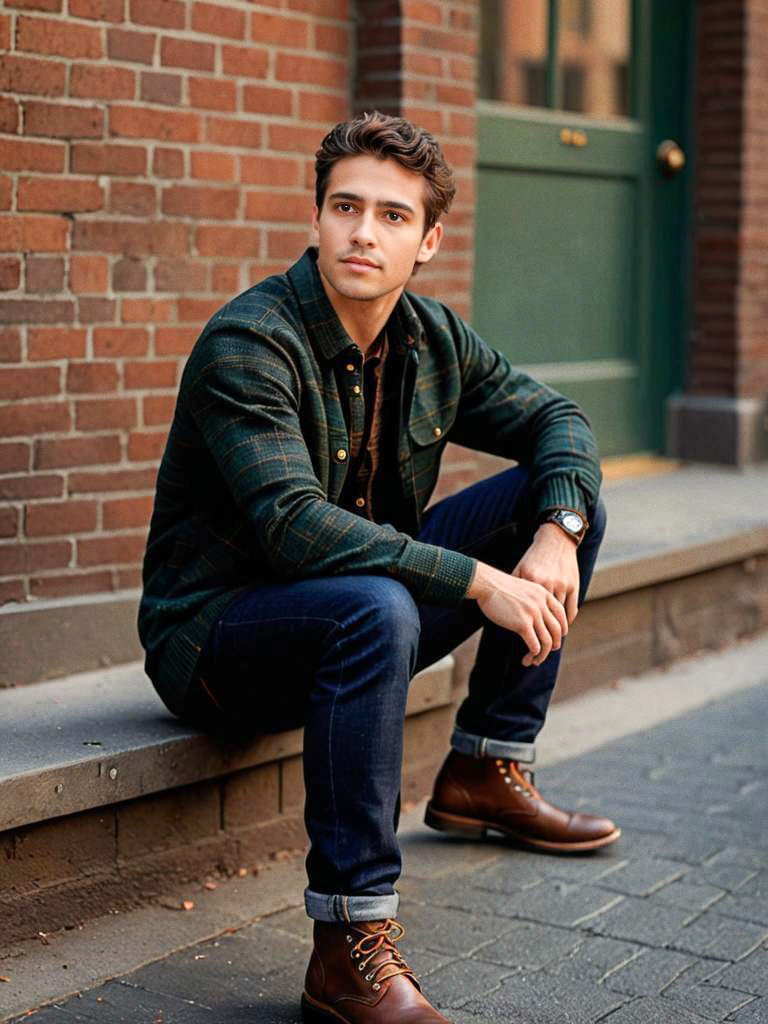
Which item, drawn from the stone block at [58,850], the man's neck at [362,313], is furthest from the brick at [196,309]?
the stone block at [58,850]

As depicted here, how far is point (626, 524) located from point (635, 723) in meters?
0.97

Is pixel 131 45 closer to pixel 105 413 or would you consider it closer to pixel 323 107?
pixel 323 107

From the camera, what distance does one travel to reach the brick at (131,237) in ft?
12.9

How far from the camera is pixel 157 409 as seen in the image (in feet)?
13.6

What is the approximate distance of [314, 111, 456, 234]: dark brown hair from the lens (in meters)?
3.20

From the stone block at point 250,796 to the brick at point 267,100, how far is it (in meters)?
1.75

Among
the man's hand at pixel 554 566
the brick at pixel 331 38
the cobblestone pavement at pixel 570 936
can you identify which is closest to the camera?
the cobblestone pavement at pixel 570 936

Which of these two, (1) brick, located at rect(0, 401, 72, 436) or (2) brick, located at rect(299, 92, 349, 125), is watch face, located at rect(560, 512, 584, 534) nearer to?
(1) brick, located at rect(0, 401, 72, 436)

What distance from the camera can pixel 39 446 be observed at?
3891 millimetres

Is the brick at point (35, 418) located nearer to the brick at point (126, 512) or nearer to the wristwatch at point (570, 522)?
the brick at point (126, 512)

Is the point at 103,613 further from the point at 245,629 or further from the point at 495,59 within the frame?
the point at 495,59

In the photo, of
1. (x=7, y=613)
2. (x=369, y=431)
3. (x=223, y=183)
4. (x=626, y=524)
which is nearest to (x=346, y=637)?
(x=369, y=431)

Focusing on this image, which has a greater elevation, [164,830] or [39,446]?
[39,446]

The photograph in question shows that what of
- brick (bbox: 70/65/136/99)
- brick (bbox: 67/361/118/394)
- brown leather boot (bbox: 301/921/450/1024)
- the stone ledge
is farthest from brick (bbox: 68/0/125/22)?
brown leather boot (bbox: 301/921/450/1024)
